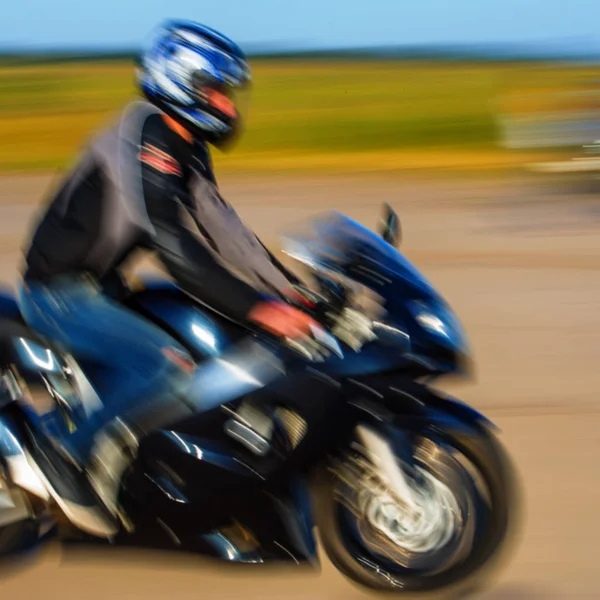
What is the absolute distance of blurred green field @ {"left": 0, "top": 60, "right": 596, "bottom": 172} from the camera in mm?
19734

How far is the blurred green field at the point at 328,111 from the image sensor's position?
19.7 meters

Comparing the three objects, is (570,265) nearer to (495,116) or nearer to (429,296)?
(429,296)

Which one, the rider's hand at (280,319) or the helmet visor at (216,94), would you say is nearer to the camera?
the rider's hand at (280,319)

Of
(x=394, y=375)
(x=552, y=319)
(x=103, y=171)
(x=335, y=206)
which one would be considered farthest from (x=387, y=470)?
(x=335, y=206)

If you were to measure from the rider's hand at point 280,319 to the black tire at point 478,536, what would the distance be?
432 mm

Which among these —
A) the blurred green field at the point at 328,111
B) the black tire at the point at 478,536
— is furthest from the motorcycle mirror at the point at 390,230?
the blurred green field at the point at 328,111

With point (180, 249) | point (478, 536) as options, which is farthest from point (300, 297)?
point (478, 536)

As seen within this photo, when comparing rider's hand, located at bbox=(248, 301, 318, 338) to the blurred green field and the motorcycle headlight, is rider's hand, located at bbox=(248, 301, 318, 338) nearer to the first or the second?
the motorcycle headlight

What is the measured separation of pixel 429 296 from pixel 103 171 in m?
0.98

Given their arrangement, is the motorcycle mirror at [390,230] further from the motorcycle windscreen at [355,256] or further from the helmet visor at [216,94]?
the helmet visor at [216,94]

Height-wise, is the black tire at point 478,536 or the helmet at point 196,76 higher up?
the helmet at point 196,76

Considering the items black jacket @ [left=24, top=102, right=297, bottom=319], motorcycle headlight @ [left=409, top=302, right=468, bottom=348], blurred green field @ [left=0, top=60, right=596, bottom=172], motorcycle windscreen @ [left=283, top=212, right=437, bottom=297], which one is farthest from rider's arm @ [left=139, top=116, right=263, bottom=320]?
blurred green field @ [left=0, top=60, right=596, bottom=172]

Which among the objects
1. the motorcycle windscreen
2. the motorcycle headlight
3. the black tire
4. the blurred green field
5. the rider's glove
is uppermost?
the motorcycle windscreen

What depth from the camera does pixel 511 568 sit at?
4.01 metres
